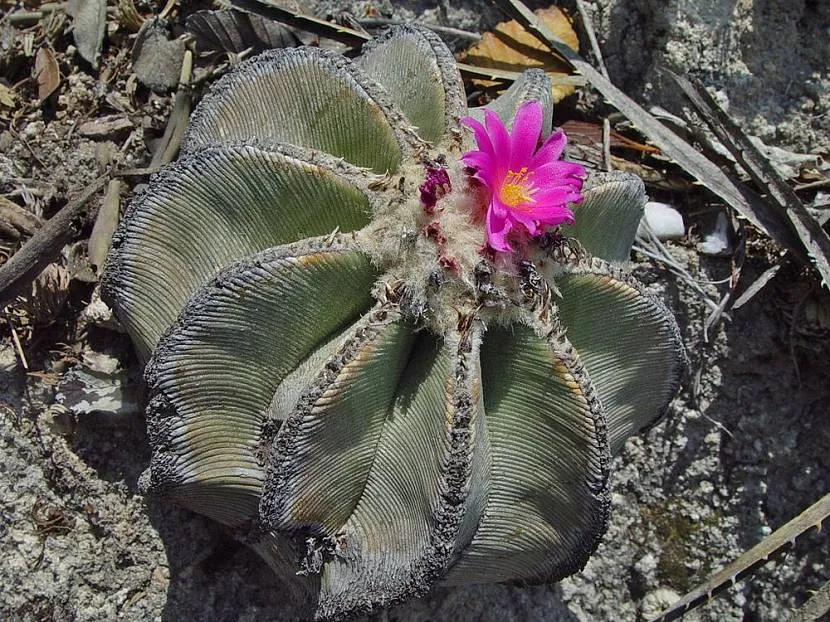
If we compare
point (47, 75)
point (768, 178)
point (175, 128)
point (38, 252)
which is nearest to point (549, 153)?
point (768, 178)

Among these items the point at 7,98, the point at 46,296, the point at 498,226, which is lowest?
the point at 46,296

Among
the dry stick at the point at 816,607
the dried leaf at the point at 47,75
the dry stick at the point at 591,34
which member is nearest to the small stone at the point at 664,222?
the dry stick at the point at 591,34

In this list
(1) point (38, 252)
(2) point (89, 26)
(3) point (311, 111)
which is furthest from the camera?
(2) point (89, 26)

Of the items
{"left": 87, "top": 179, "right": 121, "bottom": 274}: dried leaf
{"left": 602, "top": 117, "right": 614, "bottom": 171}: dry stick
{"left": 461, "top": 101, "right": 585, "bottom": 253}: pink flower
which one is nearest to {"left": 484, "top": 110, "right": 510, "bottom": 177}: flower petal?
{"left": 461, "top": 101, "right": 585, "bottom": 253}: pink flower

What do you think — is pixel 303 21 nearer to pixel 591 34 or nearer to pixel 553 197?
pixel 591 34

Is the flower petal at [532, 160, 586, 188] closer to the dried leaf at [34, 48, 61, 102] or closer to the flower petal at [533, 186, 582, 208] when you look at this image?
the flower petal at [533, 186, 582, 208]

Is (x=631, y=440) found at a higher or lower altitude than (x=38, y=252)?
lower

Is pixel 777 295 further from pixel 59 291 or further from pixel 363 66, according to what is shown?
pixel 59 291
